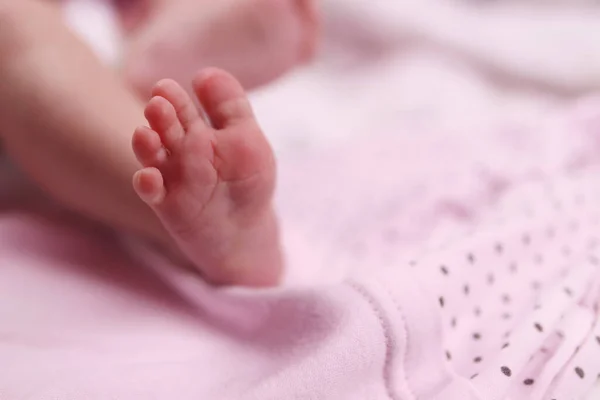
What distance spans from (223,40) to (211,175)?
19 cm

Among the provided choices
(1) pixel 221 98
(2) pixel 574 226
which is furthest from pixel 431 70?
(1) pixel 221 98

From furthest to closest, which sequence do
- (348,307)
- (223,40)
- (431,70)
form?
(431,70)
(223,40)
(348,307)

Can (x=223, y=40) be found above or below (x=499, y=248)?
above

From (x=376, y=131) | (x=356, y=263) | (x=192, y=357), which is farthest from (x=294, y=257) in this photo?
(x=376, y=131)

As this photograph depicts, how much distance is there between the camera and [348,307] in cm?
42

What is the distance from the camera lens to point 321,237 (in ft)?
2.04

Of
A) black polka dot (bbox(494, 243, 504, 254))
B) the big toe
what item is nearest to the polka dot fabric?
black polka dot (bbox(494, 243, 504, 254))

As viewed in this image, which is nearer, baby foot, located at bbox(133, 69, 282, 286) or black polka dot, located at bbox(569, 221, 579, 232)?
baby foot, located at bbox(133, 69, 282, 286)

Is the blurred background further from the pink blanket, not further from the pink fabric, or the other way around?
the pink fabric

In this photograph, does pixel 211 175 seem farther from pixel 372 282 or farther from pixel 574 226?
pixel 574 226

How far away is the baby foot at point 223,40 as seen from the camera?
549 millimetres

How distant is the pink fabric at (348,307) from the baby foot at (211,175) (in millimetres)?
40

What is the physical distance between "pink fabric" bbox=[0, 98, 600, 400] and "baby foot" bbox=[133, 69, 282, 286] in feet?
0.13

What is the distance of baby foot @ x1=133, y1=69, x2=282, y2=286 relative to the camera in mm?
396
